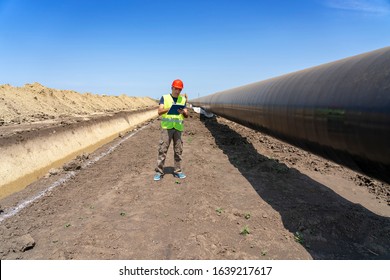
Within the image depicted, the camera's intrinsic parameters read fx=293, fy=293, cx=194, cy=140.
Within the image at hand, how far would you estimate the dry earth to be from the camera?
3.36 m

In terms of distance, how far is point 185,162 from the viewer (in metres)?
7.49

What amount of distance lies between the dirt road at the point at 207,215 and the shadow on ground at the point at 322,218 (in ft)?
0.04

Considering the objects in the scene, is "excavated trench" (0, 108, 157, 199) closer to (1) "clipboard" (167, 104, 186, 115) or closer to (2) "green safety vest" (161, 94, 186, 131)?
(2) "green safety vest" (161, 94, 186, 131)

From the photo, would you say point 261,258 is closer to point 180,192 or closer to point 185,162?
point 180,192

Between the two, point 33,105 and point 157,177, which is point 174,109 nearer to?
point 157,177

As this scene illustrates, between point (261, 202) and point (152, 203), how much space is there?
5.72 ft

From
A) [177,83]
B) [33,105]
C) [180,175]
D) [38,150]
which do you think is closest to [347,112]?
[177,83]

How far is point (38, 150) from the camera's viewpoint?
862 centimetres

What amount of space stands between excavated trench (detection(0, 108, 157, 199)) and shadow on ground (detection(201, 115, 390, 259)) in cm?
533

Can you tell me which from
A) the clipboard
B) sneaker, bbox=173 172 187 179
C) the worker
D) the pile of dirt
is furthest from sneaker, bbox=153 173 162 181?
the pile of dirt

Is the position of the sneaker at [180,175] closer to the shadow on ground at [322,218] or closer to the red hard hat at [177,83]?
the shadow on ground at [322,218]

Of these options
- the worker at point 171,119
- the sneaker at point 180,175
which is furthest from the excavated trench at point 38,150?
the sneaker at point 180,175

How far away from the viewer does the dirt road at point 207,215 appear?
336 cm

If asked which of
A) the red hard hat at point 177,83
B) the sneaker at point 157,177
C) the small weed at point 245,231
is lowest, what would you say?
the small weed at point 245,231
